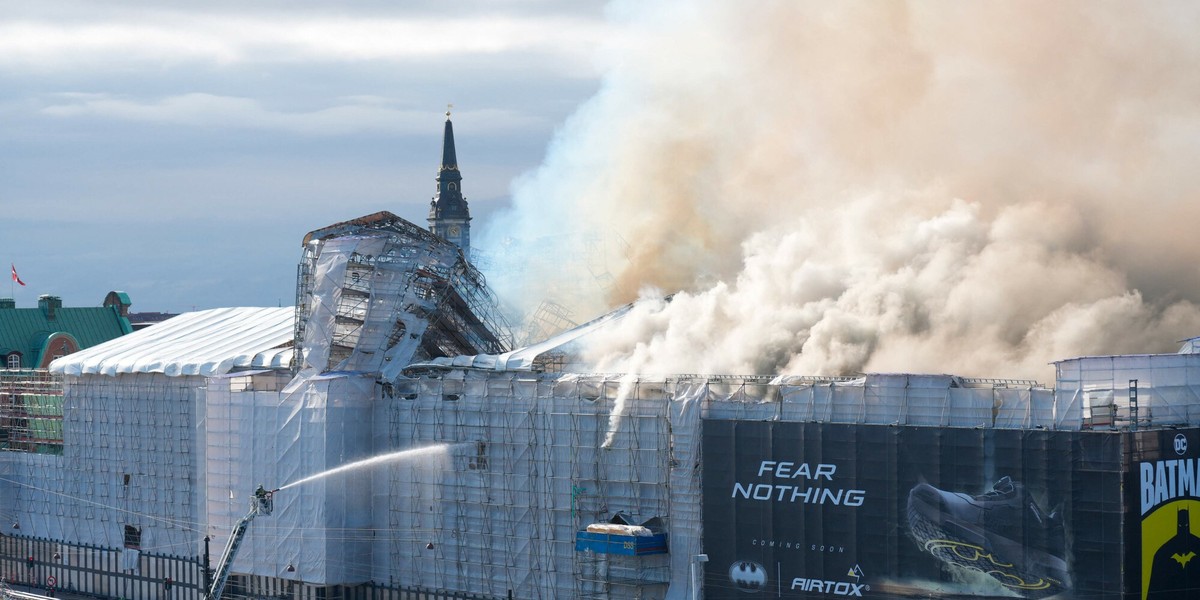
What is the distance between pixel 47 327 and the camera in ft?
433

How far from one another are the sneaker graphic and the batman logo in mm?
7163

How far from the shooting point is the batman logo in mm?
65812

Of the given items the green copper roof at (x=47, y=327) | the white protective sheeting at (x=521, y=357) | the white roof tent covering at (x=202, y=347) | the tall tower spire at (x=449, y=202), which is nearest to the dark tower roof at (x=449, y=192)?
the tall tower spire at (x=449, y=202)

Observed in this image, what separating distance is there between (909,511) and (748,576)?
7966 millimetres

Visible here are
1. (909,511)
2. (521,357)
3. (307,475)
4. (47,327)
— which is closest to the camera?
(909,511)

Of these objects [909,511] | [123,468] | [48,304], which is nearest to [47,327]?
[48,304]

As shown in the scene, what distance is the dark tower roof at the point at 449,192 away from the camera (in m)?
196

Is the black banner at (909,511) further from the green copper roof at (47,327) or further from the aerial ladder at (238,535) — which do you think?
the green copper roof at (47,327)

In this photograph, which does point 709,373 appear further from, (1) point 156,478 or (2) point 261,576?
(1) point 156,478

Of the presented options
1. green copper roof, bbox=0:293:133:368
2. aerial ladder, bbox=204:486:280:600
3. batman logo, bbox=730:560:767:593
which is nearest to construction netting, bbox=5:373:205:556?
aerial ladder, bbox=204:486:280:600

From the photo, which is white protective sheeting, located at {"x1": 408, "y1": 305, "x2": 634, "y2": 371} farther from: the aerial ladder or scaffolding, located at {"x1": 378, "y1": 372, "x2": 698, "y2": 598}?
the aerial ladder

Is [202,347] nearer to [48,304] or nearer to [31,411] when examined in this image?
[31,411]

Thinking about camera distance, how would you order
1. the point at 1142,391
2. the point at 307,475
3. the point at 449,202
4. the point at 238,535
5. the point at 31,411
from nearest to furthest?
the point at 1142,391
the point at 238,535
the point at 307,475
the point at 31,411
the point at 449,202

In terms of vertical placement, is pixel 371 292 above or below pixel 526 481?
above
